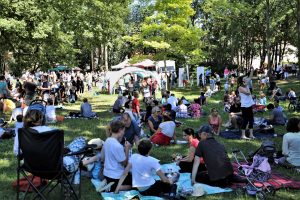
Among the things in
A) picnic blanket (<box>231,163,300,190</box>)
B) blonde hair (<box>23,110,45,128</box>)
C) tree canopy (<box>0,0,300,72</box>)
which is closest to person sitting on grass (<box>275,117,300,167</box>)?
picnic blanket (<box>231,163,300,190</box>)

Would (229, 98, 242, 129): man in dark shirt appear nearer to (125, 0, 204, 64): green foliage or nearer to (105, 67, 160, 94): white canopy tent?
(105, 67, 160, 94): white canopy tent

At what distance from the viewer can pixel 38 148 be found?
5500 millimetres

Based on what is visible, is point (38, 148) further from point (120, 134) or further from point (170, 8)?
point (170, 8)

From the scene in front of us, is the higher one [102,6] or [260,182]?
[102,6]

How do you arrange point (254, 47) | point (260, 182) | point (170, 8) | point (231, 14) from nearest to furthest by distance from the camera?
point (260, 182)
point (170, 8)
point (231, 14)
point (254, 47)

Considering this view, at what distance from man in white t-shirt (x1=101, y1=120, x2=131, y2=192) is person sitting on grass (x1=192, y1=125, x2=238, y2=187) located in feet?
4.24

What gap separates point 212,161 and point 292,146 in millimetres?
2378

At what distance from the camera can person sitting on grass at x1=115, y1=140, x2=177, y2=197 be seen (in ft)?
21.4

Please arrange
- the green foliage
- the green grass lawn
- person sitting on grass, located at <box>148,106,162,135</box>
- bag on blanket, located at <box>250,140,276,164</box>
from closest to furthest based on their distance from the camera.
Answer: the green grass lawn, bag on blanket, located at <box>250,140,276,164</box>, person sitting on grass, located at <box>148,106,162,135</box>, the green foliage

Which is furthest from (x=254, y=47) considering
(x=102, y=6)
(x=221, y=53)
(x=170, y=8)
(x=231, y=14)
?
(x=102, y=6)

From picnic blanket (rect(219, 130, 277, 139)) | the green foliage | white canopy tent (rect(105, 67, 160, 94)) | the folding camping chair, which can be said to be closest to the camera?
the folding camping chair

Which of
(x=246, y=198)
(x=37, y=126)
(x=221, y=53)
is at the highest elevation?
(x=221, y=53)

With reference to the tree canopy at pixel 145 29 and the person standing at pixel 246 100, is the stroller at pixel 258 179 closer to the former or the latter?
the person standing at pixel 246 100

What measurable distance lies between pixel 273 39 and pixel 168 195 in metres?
42.4
